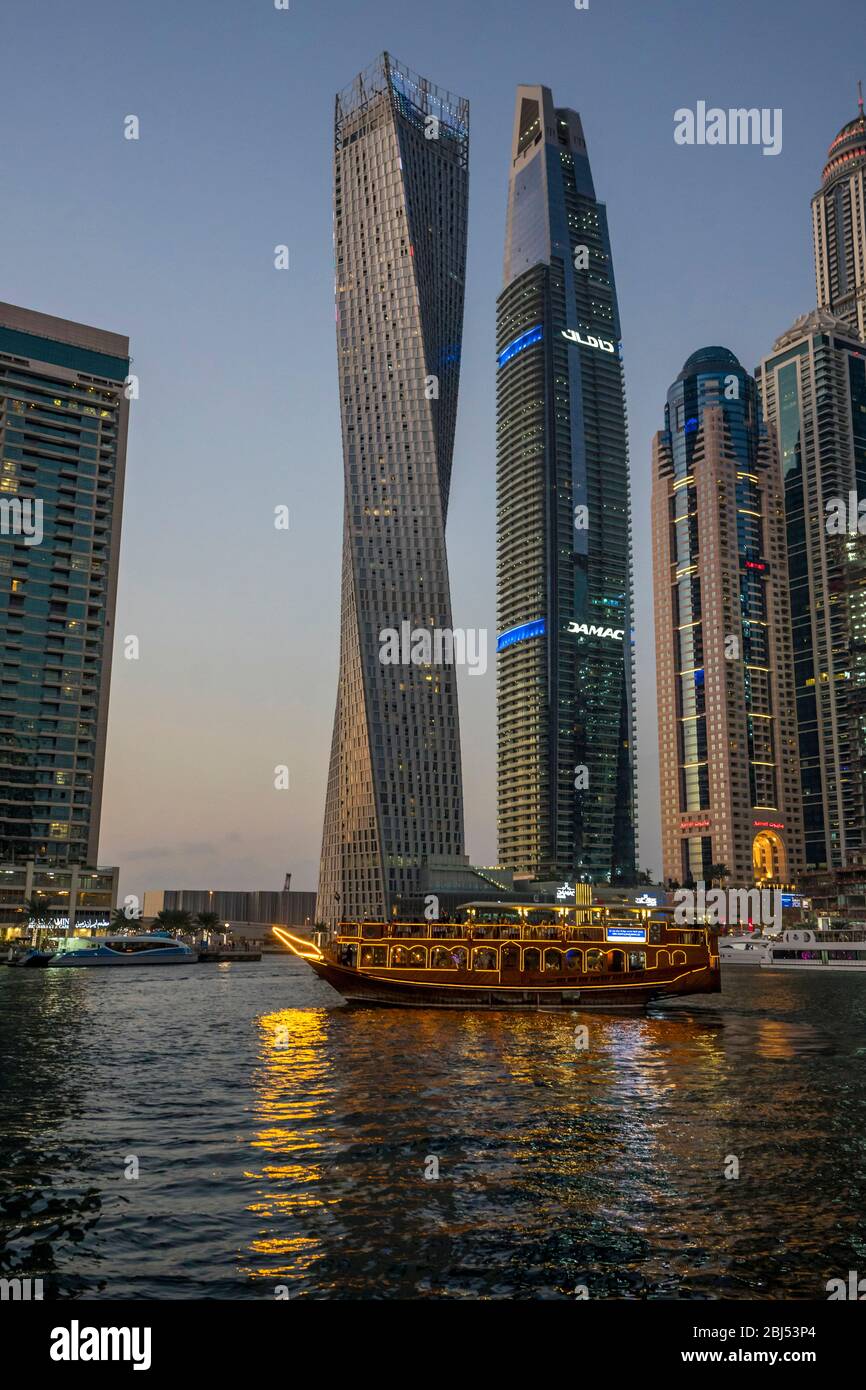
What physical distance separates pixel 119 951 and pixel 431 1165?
475 ft

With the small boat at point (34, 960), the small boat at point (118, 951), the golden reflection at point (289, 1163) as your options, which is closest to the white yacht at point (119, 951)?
the small boat at point (118, 951)

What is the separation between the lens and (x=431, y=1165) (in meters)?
29.2

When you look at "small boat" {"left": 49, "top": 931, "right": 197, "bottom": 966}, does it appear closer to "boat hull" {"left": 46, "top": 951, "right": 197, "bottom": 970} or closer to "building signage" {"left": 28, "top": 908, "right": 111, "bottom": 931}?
"boat hull" {"left": 46, "top": 951, "right": 197, "bottom": 970}

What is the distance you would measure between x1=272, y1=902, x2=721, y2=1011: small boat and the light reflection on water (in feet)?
54.0

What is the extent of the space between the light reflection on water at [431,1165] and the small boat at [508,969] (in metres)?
16.5

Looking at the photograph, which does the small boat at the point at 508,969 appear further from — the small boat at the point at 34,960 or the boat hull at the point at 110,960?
the small boat at the point at 34,960

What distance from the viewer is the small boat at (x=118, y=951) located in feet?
518

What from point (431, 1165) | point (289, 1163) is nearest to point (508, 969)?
point (289, 1163)

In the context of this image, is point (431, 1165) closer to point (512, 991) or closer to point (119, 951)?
point (512, 991)

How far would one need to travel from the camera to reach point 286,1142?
1291 inches

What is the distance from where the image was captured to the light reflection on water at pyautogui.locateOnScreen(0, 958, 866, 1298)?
20844 mm

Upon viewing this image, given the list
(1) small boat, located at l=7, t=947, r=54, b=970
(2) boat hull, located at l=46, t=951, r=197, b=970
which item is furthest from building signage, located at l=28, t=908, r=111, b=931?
(2) boat hull, located at l=46, t=951, r=197, b=970
